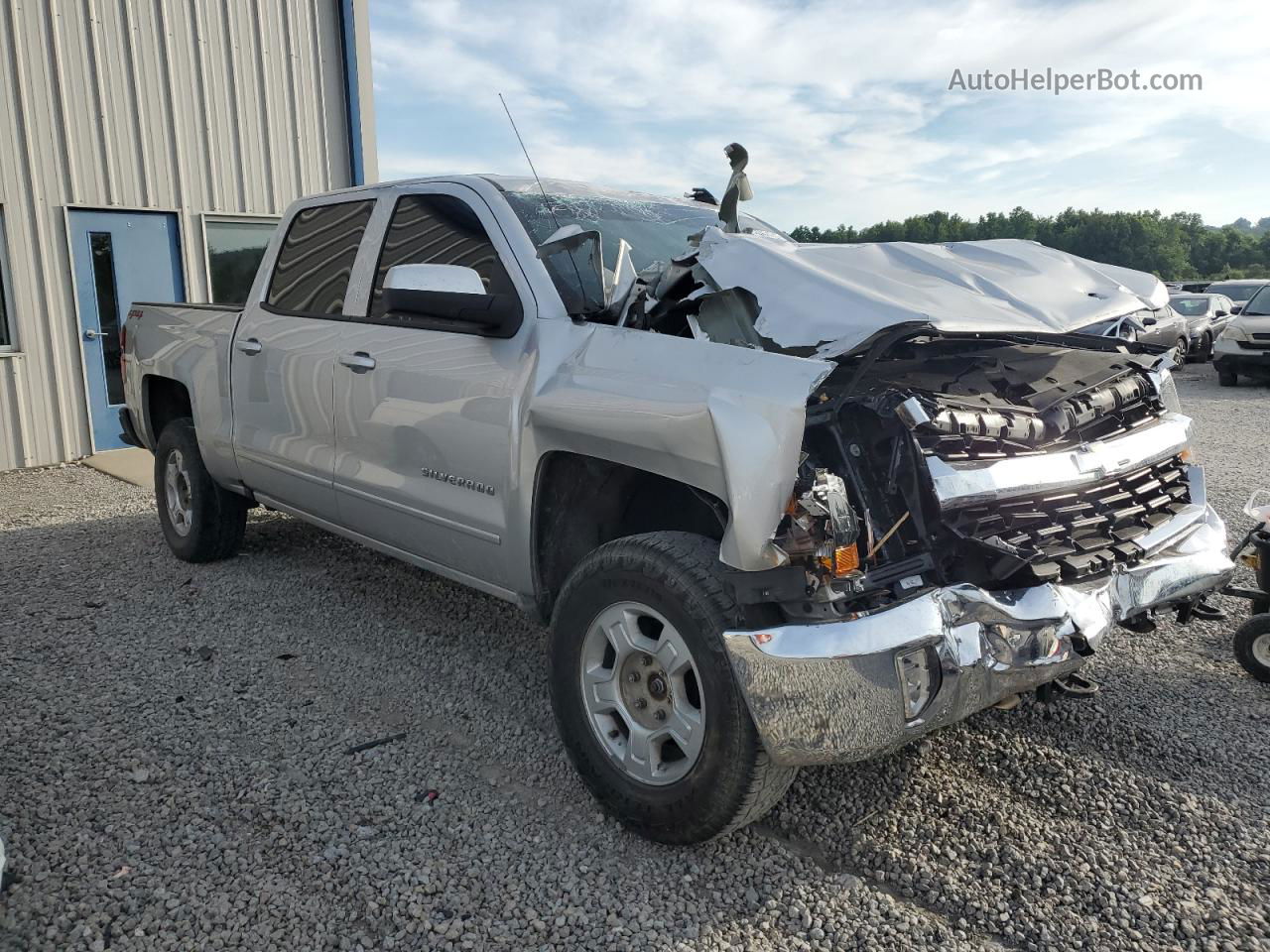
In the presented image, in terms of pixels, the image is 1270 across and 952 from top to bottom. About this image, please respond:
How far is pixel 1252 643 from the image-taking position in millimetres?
3889

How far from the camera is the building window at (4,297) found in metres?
8.44

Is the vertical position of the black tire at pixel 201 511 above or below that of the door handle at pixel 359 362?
below

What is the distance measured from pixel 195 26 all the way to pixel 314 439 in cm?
728

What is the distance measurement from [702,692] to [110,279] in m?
8.66

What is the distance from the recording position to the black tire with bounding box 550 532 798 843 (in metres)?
2.55

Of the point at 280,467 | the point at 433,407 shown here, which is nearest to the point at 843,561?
the point at 433,407

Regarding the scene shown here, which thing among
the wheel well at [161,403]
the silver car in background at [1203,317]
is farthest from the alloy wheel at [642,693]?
the silver car in background at [1203,317]

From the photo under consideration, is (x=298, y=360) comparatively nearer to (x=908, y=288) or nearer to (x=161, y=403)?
(x=161, y=403)

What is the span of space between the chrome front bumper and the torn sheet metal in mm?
242

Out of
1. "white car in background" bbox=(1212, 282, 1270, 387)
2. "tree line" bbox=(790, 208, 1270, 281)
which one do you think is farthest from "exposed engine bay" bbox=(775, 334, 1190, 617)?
"tree line" bbox=(790, 208, 1270, 281)

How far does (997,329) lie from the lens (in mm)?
2670

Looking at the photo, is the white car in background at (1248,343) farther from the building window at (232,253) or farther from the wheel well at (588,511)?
the wheel well at (588,511)

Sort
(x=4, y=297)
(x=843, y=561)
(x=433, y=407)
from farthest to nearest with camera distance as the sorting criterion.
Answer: (x=4, y=297)
(x=433, y=407)
(x=843, y=561)

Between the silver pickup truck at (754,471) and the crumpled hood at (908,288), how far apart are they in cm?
1
